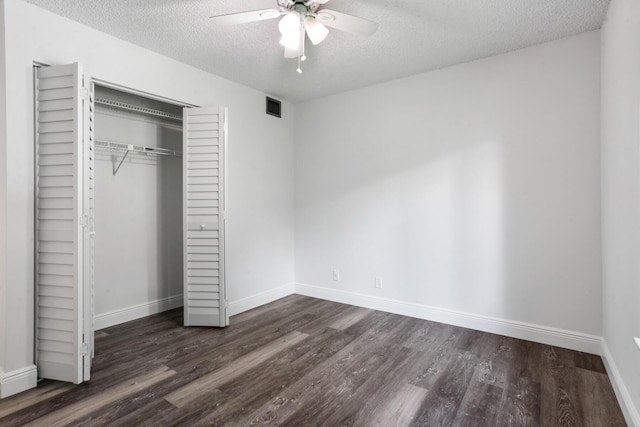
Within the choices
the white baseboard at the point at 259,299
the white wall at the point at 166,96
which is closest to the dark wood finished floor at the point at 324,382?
the white baseboard at the point at 259,299

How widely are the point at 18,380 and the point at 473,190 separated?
3702 millimetres

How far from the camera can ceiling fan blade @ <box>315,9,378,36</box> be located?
193 cm

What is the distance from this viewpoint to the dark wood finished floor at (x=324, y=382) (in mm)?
1808

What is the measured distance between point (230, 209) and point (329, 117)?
1656mm

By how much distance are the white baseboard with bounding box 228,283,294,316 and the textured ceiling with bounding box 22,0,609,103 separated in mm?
2445

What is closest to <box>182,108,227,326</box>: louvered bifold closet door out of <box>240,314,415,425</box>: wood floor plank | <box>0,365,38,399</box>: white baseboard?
<box>0,365,38,399</box>: white baseboard

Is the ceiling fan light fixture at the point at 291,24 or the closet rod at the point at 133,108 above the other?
the ceiling fan light fixture at the point at 291,24

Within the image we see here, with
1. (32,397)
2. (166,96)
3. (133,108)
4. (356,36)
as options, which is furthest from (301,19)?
(32,397)

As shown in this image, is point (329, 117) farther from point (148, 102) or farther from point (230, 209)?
point (148, 102)

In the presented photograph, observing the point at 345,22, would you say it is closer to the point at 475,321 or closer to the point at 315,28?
the point at 315,28

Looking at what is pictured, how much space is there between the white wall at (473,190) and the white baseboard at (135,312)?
5.52 ft

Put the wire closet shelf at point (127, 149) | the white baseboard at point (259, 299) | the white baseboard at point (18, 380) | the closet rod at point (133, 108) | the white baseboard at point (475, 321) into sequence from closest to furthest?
the white baseboard at point (18, 380)
the white baseboard at point (475, 321)
the closet rod at point (133, 108)
the wire closet shelf at point (127, 149)
the white baseboard at point (259, 299)

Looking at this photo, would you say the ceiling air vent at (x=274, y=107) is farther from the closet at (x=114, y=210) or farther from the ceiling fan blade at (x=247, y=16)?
the ceiling fan blade at (x=247, y=16)

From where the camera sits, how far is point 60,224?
213cm
